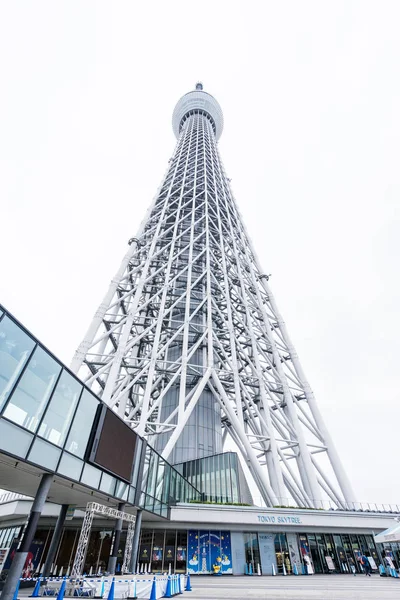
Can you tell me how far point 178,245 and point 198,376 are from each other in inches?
840

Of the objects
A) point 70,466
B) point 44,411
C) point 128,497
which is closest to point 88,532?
point 70,466

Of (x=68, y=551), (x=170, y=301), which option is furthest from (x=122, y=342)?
(x=68, y=551)

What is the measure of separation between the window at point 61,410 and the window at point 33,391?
37cm

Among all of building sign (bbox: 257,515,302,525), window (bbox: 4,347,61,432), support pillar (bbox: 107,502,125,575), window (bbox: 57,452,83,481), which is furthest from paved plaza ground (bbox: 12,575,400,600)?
building sign (bbox: 257,515,302,525)

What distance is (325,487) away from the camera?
103 ft

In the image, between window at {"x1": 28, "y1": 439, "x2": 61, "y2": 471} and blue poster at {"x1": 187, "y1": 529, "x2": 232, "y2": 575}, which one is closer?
window at {"x1": 28, "y1": 439, "x2": 61, "y2": 471}

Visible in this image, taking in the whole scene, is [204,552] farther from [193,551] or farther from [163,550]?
[163,550]

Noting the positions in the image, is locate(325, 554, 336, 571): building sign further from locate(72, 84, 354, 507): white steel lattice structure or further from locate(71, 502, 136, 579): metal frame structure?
locate(71, 502, 136, 579): metal frame structure

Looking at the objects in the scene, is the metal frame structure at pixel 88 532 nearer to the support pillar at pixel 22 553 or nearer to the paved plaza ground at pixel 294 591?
the support pillar at pixel 22 553

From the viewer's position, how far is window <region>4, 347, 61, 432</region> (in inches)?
373

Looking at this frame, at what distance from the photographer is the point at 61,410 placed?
11711 mm

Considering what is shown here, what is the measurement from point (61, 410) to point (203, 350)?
86.4 feet

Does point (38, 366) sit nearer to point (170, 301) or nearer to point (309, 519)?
point (309, 519)

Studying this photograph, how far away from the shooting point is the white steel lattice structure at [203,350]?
100ft
